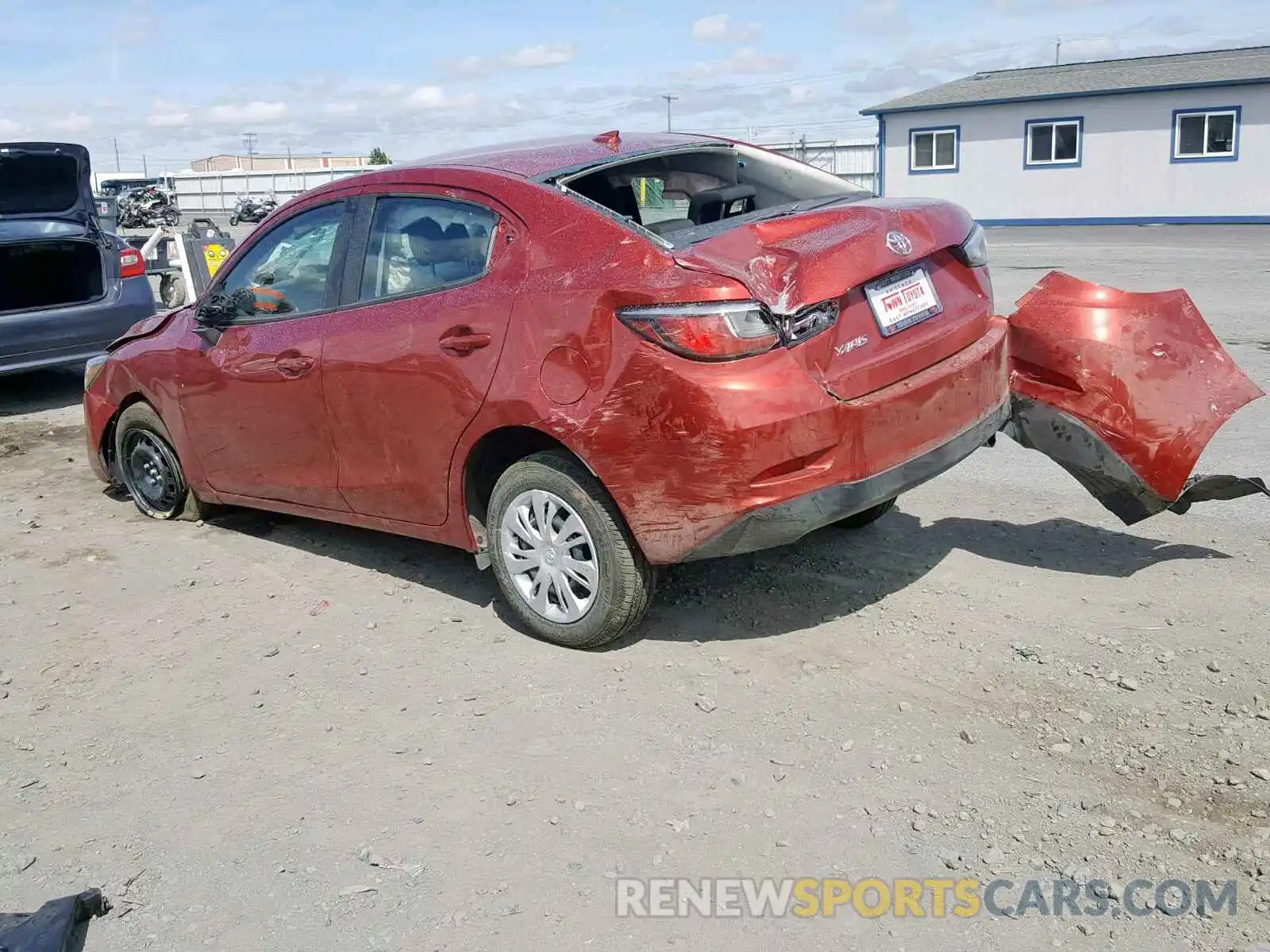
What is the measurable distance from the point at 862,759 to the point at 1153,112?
3128 cm

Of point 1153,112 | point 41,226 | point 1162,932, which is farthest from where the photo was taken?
point 1153,112

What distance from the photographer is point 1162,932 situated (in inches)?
106

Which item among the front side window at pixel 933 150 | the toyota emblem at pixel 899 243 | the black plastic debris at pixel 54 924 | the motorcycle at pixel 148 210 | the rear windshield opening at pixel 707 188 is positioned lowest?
the black plastic debris at pixel 54 924

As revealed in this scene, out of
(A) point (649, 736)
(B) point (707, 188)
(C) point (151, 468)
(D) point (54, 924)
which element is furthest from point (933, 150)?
(D) point (54, 924)

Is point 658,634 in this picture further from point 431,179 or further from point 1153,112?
point 1153,112

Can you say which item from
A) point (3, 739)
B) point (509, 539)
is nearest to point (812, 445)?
point (509, 539)

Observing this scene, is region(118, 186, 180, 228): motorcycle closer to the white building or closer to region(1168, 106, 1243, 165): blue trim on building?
the white building

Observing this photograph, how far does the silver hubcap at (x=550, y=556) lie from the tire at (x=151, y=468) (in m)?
2.49

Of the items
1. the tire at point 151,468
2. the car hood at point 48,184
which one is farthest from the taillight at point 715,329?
the car hood at point 48,184

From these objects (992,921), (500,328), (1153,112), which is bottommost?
(992,921)

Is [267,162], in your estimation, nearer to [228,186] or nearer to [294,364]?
[228,186]

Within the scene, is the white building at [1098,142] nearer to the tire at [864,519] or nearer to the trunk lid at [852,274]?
the tire at [864,519]

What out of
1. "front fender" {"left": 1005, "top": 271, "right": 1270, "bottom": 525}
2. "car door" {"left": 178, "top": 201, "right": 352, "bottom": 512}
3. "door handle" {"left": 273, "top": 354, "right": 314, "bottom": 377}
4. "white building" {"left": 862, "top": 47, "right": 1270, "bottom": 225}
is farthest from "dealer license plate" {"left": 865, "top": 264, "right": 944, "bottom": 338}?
"white building" {"left": 862, "top": 47, "right": 1270, "bottom": 225}

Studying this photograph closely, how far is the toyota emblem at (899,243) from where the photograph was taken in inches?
158
